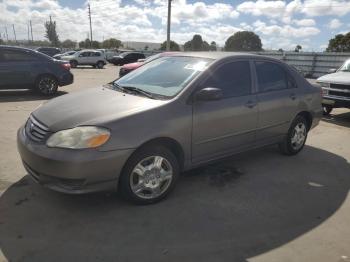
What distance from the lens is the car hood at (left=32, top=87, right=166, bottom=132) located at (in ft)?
11.3

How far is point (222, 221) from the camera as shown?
355 centimetres

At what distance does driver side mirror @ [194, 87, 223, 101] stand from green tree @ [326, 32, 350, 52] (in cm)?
4635

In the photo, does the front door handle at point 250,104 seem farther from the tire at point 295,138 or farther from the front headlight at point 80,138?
the front headlight at point 80,138

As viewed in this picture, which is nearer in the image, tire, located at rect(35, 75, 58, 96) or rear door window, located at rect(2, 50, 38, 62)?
rear door window, located at rect(2, 50, 38, 62)

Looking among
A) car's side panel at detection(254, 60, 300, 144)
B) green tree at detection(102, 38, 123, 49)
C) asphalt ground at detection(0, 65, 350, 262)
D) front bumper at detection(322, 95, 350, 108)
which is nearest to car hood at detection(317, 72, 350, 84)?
front bumper at detection(322, 95, 350, 108)

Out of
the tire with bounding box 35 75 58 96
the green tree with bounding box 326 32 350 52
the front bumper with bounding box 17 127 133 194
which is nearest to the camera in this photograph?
the front bumper with bounding box 17 127 133 194

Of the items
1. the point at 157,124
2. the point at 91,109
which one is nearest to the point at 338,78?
the point at 157,124

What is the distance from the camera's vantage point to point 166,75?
4.40m

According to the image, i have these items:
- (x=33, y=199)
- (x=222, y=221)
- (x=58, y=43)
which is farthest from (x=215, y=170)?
(x=58, y=43)

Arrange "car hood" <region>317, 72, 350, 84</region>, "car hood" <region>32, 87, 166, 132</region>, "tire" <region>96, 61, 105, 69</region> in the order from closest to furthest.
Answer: "car hood" <region>32, 87, 166, 132</region>, "car hood" <region>317, 72, 350, 84</region>, "tire" <region>96, 61, 105, 69</region>

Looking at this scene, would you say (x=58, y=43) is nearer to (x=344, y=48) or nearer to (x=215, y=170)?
(x=344, y=48)

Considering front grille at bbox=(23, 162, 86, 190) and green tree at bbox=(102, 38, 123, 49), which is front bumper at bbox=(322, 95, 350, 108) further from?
green tree at bbox=(102, 38, 123, 49)

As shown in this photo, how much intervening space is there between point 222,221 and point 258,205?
2.03 feet

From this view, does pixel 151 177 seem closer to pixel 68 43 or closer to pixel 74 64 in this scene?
pixel 74 64
